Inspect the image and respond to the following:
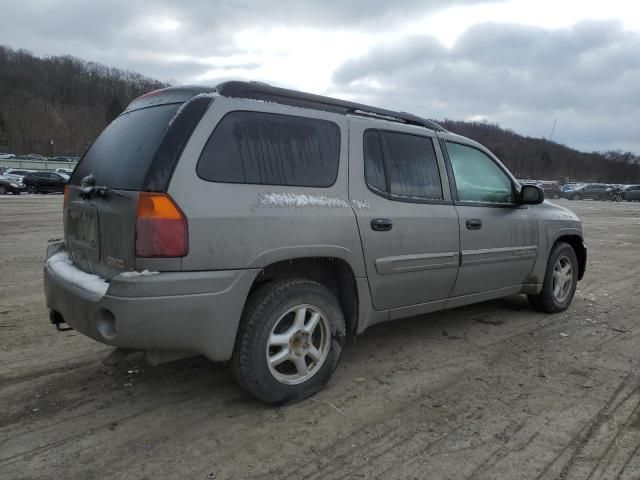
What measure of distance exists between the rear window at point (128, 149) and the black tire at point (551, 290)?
400 centimetres

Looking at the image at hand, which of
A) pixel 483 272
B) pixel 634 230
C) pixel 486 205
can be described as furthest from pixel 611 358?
pixel 634 230

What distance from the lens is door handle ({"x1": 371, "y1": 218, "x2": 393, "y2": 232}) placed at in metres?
3.50

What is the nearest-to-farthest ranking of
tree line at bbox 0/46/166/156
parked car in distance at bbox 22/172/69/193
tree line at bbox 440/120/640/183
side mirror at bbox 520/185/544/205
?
side mirror at bbox 520/185/544/205 → parked car in distance at bbox 22/172/69/193 → tree line at bbox 440/120/640/183 → tree line at bbox 0/46/166/156

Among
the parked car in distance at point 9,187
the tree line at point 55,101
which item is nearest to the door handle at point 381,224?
the parked car in distance at point 9,187

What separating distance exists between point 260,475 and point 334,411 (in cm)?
75

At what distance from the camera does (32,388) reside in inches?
133

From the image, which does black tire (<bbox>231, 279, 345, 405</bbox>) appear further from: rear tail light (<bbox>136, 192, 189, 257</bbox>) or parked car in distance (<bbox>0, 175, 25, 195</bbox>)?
parked car in distance (<bbox>0, 175, 25, 195</bbox>)

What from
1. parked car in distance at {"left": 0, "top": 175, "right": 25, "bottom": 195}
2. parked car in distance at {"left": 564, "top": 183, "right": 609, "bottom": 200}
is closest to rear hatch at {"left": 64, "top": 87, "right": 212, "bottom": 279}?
parked car in distance at {"left": 0, "top": 175, "right": 25, "bottom": 195}

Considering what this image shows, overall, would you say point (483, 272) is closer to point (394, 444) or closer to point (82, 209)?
point (394, 444)

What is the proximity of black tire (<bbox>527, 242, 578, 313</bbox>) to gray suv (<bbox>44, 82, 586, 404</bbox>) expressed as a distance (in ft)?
4.81

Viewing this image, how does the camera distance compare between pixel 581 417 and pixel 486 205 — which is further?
pixel 486 205

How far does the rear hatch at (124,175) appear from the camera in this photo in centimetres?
274

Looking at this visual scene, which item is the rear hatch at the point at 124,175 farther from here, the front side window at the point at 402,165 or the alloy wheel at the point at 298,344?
the front side window at the point at 402,165

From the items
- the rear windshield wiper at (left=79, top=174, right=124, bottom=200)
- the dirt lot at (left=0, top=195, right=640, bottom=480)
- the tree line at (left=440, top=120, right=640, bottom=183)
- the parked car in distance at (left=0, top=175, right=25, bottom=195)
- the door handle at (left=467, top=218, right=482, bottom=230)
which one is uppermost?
the tree line at (left=440, top=120, right=640, bottom=183)
